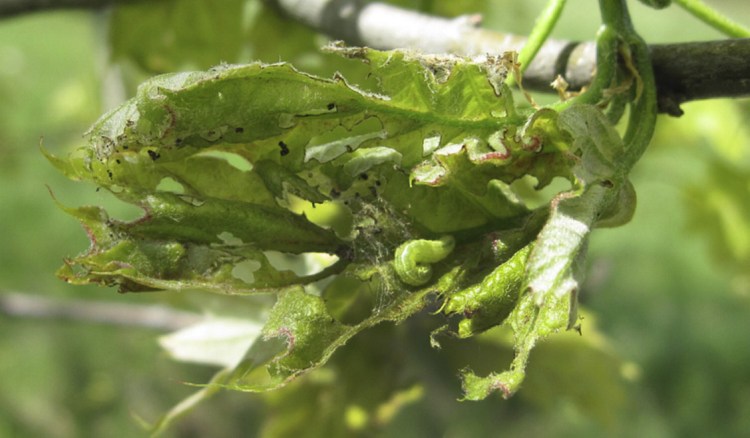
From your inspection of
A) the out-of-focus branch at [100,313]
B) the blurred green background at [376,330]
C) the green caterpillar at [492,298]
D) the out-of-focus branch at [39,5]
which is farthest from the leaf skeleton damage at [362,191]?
the out-of-focus branch at [100,313]

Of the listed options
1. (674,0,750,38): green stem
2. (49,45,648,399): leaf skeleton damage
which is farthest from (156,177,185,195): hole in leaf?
(674,0,750,38): green stem

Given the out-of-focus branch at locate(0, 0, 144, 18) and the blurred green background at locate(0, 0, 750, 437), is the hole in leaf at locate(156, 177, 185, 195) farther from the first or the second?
the out-of-focus branch at locate(0, 0, 144, 18)

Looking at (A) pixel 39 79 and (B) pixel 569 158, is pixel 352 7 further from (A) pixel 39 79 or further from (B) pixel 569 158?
(A) pixel 39 79

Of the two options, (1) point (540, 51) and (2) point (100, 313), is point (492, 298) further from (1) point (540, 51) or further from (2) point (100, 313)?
(2) point (100, 313)

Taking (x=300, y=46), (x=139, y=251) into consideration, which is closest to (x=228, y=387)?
(x=139, y=251)

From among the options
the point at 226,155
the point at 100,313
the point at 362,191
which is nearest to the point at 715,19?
the point at 362,191

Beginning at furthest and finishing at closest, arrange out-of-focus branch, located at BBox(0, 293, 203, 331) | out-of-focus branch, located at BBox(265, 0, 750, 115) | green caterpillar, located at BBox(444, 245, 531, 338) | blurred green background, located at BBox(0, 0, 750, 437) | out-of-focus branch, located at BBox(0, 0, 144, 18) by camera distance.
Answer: out-of-focus branch, located at BBox(0, 293, 203, 331), blurred green background, located at BBox(0, 0, 750, 437), out-of-focus branch, located at BBox(0, 0, 144, 18), out-of-focus branch, located at BBox(265, 0, 750, 115), green caterpillar, located at BBox(444, 245, 531, 338)
